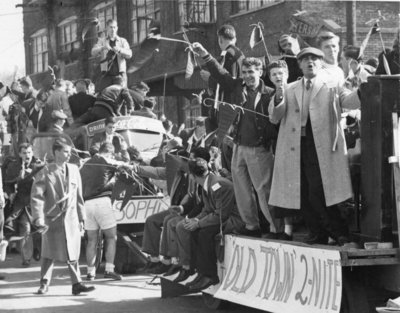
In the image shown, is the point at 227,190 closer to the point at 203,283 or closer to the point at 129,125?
the point at 203,283

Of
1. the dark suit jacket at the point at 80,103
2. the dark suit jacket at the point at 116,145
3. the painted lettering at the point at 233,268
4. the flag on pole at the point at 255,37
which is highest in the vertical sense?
the flag on pole at the point at 255,37

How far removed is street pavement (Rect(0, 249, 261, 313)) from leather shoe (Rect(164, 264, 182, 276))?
0.35m

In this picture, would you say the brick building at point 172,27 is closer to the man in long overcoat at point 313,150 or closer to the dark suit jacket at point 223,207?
the dark suit jacket at point 223,207

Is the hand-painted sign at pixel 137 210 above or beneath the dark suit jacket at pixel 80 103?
beneath

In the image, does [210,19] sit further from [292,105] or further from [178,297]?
[292,105]

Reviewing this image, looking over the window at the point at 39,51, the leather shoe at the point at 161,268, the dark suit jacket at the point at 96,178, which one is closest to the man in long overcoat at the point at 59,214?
the leather shoe at the point at 161,268

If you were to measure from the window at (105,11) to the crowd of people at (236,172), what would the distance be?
21363 mm

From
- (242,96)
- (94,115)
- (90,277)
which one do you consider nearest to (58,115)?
(94,115)

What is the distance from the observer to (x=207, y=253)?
9.77 meters

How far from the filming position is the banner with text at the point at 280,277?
7566 millimetres

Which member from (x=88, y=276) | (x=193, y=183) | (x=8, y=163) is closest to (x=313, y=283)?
(x=193, y=183)

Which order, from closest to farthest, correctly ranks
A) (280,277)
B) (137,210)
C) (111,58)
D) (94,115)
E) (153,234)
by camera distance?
(280,277), (153,234), (137,210), (94,115), (111,58)

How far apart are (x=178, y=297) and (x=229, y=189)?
206 cm

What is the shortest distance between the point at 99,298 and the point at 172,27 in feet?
66.9
